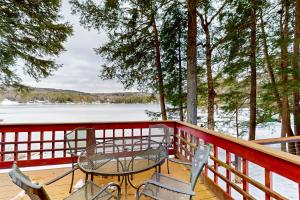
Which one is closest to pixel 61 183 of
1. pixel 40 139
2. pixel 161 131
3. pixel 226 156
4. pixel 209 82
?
pixel 40 139

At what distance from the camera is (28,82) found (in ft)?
23.4

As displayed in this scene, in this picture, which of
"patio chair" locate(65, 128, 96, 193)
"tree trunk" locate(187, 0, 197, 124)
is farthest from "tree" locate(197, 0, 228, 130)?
"patio chair" locate(65, 128, 96, 193)

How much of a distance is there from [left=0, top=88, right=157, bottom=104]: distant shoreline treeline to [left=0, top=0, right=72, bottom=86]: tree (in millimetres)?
466

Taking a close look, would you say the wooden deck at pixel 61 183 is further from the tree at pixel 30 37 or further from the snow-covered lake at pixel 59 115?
the snow-covered lake at pixel 59 115

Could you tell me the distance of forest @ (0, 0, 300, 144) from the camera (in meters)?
6.24

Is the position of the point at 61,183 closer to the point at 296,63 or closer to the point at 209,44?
the point at 209,44

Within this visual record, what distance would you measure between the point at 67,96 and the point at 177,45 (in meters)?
11.8

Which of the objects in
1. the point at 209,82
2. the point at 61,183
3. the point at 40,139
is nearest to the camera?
the point at 61,183

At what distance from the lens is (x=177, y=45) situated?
25.2ft

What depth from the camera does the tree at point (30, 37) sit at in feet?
20.0

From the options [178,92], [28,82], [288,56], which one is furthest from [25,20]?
[288,56]

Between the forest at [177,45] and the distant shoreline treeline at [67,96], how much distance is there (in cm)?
42

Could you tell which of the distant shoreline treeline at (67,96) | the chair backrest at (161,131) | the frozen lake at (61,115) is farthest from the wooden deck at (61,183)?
the frozen lake at (61,115)

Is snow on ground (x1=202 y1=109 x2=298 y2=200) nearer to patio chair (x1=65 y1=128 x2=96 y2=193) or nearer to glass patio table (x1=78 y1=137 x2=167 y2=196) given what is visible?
glass patio table (x1=78 y1=137 x2=167 y2=196)
